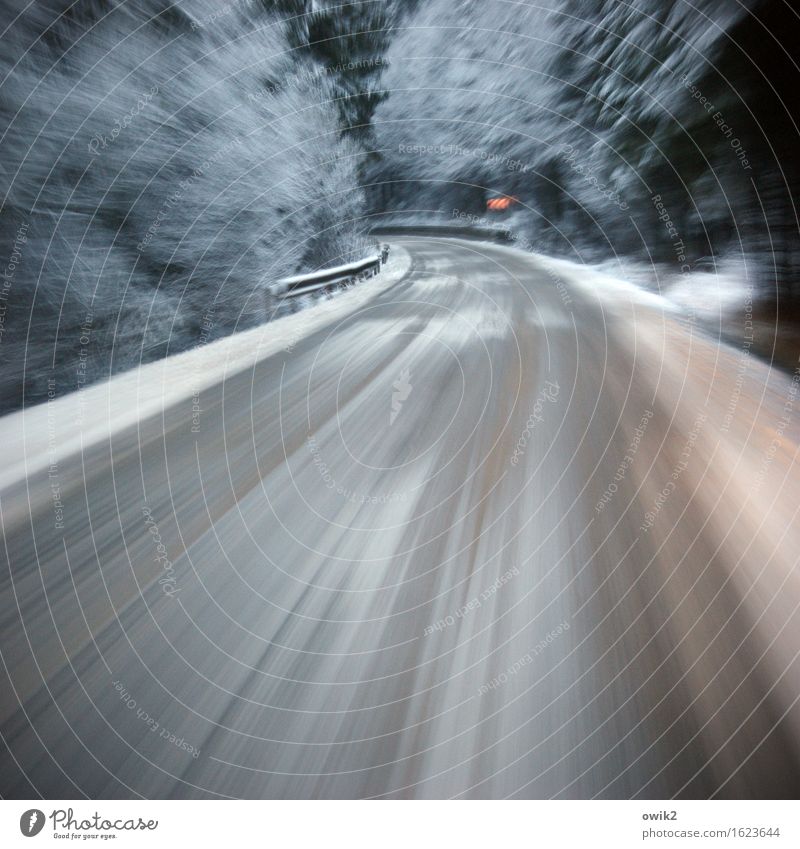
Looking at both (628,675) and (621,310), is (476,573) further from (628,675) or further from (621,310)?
(621,310)

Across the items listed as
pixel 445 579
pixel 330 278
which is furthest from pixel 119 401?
pixel 445 579

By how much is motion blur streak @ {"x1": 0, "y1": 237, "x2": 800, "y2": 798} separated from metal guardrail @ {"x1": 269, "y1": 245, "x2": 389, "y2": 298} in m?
0.15

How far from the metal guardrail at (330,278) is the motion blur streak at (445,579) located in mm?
150

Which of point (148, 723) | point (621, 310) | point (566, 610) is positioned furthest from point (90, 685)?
point (621, 310)

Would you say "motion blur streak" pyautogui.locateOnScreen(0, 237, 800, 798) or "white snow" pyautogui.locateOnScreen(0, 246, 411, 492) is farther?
"white snow" pyautogui.locateOnScreen(0, 246, 411, 492)

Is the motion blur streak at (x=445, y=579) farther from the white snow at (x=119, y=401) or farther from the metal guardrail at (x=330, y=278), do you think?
the metal guardrail at (x=330, y=278)

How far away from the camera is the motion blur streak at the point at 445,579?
841mm

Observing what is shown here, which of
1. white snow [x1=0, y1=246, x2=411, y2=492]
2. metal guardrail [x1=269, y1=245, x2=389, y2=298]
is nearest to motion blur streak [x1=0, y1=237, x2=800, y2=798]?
white snow [x1=0, y1=246, x2=411, y2=492]

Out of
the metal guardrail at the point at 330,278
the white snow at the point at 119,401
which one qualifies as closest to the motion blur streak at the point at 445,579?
the white snow at the point at 119,401

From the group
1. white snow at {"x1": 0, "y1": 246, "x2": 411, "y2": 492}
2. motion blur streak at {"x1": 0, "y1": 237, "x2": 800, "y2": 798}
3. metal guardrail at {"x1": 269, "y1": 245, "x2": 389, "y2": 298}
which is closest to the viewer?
motion blur streak at {"x1": 0, "y1": 237, "x2": 800, "y2": 798}

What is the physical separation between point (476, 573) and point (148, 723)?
29.3 inches

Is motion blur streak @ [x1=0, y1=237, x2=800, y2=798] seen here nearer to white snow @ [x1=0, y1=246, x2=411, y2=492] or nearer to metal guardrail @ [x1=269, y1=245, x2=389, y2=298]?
white snow @ [x1=0, y1=246, x2=411, y2=492]

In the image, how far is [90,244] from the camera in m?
1.13

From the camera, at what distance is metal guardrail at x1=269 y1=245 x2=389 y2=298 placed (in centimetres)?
135
